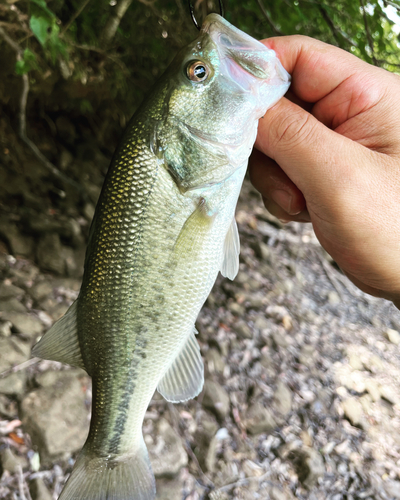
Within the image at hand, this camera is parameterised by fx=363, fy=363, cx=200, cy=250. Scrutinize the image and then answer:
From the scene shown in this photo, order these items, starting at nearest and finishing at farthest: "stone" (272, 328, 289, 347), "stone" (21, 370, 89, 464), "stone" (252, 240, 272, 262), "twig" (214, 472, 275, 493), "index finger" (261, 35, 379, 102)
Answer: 1. "index finger" (261, 35, 379, 102)
2. "stone" (21, 370, 89, 464)
3. "twig" (214, 472, 275, 493)
4. "stone" (272, 328, 289, 347)
5. "stone" (252, 240, 272, 262)

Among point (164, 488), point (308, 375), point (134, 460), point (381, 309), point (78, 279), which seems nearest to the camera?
point (134, 460)

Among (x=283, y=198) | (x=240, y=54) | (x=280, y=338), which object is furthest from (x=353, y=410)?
(x=240, y=54)

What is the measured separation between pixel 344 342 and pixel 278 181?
108 inches

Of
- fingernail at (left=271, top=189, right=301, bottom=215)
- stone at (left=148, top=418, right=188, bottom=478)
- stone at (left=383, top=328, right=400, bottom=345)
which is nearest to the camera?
fingernail at (left=271, top=189, right=301, bottom=215)

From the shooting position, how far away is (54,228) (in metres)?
3.08

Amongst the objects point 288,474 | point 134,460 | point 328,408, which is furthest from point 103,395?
point 328,408

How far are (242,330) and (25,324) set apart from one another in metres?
1.87

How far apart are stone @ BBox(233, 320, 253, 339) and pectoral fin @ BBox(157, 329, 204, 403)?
2.07m

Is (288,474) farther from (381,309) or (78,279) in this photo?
(381,309)

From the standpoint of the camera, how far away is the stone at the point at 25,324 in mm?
2484

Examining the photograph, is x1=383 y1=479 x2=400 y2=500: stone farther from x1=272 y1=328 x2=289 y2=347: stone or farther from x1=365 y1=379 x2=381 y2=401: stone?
x1=272 y1=328 x2=289 y2=347: stone

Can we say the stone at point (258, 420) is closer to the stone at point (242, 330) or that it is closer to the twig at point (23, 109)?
the stone at point (242, 330)

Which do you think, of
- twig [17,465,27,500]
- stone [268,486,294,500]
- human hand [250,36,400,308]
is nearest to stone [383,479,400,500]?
stone [268,486,294,500]

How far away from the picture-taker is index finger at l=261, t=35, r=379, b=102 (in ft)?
4.74
